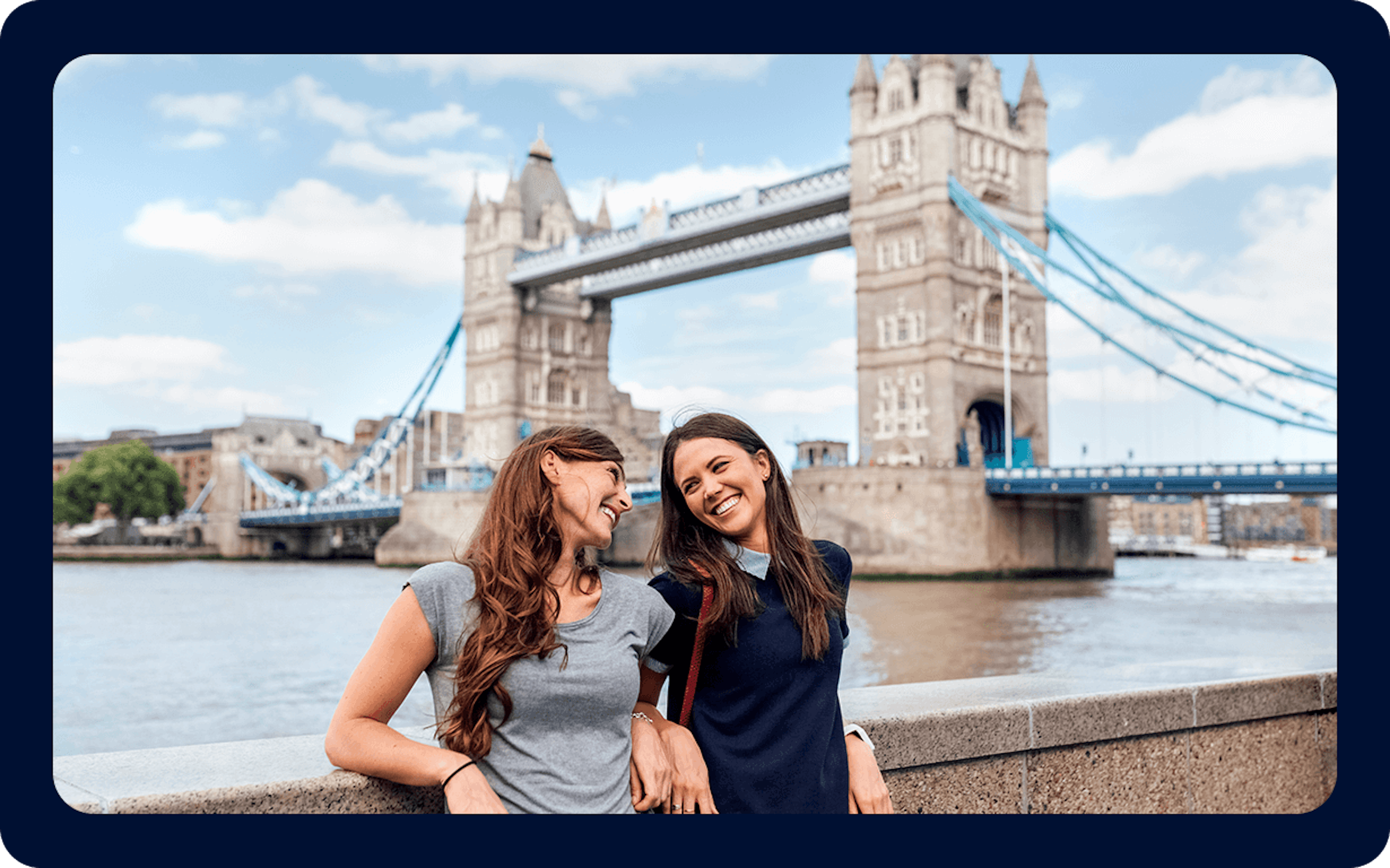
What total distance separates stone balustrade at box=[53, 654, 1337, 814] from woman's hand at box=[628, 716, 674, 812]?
357 mm

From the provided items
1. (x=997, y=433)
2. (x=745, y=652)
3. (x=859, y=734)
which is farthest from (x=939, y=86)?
(x=745, y=652)

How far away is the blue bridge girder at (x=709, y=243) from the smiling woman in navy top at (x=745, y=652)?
28326 millimetres

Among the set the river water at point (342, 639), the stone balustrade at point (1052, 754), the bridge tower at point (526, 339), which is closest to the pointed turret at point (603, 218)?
the bridge tower at point (526, 339)

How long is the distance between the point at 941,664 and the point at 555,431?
9.90m

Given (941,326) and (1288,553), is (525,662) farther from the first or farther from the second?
(1288,553)

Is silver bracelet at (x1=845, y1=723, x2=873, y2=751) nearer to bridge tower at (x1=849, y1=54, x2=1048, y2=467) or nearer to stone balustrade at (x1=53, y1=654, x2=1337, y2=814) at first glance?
stone balustrade at (x1=53, y1=654, x2=1337, y2=814)

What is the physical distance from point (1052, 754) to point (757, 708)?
1184 millimetres

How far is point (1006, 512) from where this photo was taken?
24.9m

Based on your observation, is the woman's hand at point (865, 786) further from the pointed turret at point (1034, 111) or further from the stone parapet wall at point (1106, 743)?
the pointed turret at point (1034, 111)

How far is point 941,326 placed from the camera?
26688 mm

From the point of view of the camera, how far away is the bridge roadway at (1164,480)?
21.9 metres
